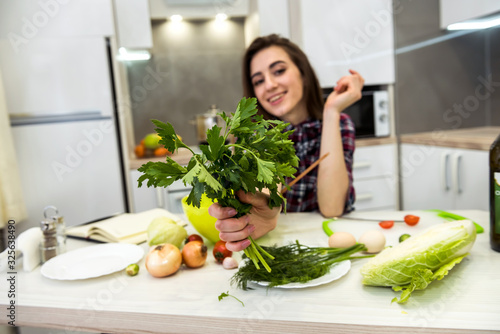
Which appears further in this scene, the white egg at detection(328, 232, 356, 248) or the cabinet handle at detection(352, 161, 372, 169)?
the cabinet handle at detection(352, 161, 372, 169)

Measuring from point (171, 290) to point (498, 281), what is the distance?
0.62m

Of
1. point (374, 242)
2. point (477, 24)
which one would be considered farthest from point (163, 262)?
point (477, 24)

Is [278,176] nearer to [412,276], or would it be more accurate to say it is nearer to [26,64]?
[412,276]

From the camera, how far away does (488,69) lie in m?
2.94

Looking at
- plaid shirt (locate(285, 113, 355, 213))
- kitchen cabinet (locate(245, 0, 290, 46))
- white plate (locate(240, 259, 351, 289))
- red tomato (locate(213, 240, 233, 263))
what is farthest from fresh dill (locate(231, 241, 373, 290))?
kitchen cabinet (locate(245, 0, 290, 46))

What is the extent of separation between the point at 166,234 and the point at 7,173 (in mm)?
1652

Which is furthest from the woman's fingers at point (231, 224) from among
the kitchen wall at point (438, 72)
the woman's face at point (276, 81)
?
the kitchen wall at point (438, 72)

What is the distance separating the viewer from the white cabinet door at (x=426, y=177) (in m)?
2.50

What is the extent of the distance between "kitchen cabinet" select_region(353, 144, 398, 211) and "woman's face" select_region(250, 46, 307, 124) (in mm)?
1263

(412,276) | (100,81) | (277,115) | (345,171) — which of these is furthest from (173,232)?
(100,81)

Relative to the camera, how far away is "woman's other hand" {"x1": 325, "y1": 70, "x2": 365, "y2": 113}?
1384 mm

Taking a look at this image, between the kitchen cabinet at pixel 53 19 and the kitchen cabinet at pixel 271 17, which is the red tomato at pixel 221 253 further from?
the kitchen cabinet at pixel 271 17

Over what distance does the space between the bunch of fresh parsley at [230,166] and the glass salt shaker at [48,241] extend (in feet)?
1.57

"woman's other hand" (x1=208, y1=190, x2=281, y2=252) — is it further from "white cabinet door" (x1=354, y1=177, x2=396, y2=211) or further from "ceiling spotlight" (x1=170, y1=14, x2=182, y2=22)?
"ceiling spotlight" (x1=170, y1=14, x2=182, y2=22)
